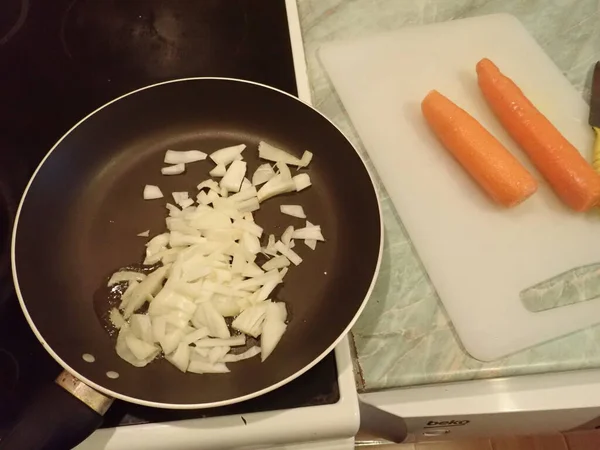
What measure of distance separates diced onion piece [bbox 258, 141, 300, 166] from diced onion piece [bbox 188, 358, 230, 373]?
28 centimetres

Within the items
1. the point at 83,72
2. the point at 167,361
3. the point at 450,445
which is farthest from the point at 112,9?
the point at 450,445

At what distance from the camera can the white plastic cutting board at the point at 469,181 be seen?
2.18 ft

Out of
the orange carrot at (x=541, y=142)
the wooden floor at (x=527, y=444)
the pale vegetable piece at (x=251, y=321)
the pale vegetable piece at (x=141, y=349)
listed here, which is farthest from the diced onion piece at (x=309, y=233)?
the wooden floor at (x=527, y=444)

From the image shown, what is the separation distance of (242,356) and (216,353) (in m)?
0.03

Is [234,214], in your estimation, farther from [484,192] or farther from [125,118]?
[484,192]

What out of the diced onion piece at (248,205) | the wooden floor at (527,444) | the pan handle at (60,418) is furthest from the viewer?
the wooden floor at (527,444)

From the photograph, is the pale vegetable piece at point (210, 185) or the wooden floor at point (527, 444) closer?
the pale vegetable piece at point (210, 185)

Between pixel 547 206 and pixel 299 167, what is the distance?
34cm

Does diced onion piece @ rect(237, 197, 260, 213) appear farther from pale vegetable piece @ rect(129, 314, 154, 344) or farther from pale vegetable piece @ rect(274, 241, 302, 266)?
pale vegetable piece @ rect(129, 314, 154, 344)

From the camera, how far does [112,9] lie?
89 centimetres

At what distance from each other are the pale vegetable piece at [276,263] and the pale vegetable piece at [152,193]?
176 mm

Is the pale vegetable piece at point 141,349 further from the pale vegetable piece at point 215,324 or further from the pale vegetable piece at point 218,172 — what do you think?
the pale vegetable piece at point 218,172

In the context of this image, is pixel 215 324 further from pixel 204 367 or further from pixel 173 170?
pixel 173 170

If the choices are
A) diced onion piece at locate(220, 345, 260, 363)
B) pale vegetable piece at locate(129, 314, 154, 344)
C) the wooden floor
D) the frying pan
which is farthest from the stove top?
the wooden floor
